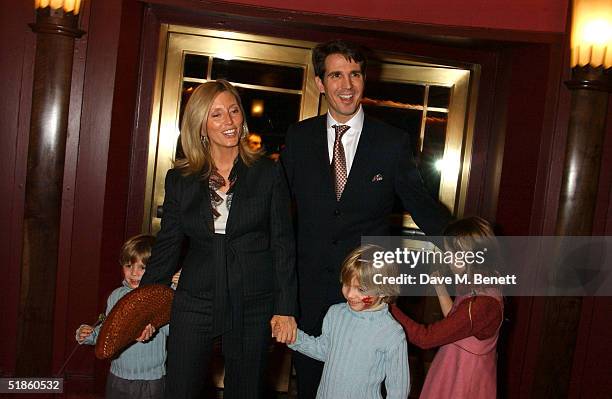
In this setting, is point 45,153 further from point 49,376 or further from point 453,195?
point 453,195

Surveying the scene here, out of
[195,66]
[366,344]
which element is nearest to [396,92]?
[195,66]

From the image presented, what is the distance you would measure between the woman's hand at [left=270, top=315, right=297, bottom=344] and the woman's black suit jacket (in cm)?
2

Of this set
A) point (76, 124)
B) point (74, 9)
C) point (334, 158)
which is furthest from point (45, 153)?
point (334, 158)

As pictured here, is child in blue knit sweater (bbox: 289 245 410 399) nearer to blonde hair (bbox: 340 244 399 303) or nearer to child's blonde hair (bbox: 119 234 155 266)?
blonde hair (bbox: 340 244 399 303)

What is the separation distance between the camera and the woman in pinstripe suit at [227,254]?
2090 millimetres

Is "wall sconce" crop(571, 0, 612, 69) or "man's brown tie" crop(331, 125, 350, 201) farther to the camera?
"wall sconce" crop(571, 0, 612, 69)

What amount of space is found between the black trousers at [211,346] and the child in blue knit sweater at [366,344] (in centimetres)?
→ 22

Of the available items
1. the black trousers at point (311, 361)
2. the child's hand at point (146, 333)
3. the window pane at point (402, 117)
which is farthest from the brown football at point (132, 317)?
the window pane at point (402, 117)

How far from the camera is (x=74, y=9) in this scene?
9.36 ft

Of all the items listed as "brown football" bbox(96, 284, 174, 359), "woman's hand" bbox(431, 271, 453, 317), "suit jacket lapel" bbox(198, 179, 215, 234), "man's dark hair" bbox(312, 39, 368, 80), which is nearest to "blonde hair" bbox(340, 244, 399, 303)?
"woman's hand" bbox(431, 271, 453, 317)

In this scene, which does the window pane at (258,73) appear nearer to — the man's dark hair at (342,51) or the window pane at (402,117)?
the window pane at (402,117)

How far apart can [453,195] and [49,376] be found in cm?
220

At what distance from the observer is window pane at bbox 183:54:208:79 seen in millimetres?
3512

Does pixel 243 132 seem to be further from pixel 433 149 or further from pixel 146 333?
pixel 433 149
